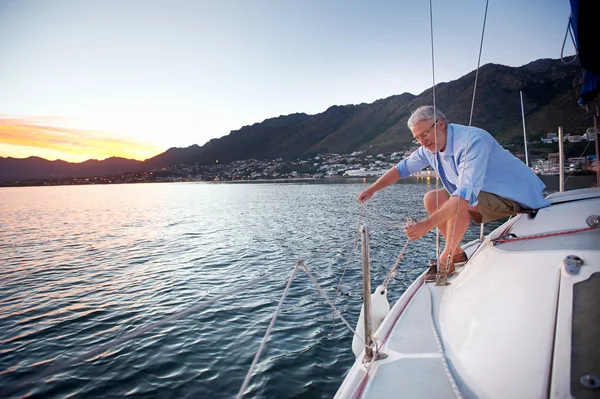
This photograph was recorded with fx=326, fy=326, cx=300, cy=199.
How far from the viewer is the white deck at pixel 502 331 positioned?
68.5 inches

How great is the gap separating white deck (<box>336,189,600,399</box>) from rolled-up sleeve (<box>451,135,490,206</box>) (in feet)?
1.79

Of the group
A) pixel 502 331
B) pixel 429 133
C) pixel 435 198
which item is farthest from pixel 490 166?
pixel 502 331

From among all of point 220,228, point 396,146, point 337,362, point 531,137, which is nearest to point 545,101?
point 531,137

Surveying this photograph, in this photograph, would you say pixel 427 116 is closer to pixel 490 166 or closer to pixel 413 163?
pixel 490 166

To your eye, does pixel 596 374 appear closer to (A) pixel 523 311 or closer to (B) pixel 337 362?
(A) pixel 523 311

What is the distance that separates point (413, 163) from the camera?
421 cm

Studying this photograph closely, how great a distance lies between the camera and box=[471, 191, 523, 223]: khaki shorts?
3.28 meters

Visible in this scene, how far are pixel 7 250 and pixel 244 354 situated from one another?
17864mm

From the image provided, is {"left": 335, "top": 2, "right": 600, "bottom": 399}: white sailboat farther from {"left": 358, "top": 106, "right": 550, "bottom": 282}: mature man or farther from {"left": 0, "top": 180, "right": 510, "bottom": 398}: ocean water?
{"left": 0, "top": 180, "right": 510, "bottom": 398}: ocean water

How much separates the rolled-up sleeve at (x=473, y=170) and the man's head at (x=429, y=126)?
0.31 metres

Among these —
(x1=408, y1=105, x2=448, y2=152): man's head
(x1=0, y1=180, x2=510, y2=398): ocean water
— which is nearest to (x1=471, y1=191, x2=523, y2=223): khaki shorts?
(x1=408, y1=105, x2=448, y2=152): man's head

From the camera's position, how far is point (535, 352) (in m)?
1.76

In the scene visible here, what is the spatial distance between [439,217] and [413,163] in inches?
64.9

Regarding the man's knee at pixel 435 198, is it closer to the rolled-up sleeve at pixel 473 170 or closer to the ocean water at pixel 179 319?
the ocean water at pixel 179 319
